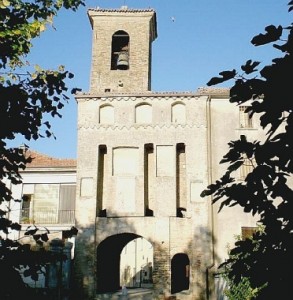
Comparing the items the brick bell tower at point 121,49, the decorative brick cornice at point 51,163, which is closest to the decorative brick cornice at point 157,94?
the brick bell tower at point 121,49

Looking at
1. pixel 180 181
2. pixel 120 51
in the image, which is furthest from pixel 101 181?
pixel 120 51

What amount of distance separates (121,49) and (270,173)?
2525 centimetres

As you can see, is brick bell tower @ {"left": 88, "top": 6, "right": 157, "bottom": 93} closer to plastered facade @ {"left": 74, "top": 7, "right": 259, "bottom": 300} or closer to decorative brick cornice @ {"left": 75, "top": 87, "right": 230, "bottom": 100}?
decorative brick cornice @ {"left": 75, "top": 87, "right": 230, "bottom": 100}

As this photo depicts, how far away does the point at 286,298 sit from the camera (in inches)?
132

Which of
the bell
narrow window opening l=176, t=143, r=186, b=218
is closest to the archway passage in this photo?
narrow window opening l=176, t=143, r=186, b=218

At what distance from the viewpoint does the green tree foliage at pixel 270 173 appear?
350cm

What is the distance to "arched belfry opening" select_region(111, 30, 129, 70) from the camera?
2665 cm

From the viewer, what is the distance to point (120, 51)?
2784 cm

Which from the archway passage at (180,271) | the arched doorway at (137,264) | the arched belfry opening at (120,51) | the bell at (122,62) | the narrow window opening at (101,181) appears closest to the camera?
the narrow window opening at (101,181)

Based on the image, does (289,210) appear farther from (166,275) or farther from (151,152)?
(151,152)

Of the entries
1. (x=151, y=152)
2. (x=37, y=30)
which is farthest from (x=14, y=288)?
(x=151, y=152)

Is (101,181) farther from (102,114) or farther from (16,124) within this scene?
(16,124)

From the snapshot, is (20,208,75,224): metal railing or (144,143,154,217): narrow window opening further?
(20,208,75,224): metal railing

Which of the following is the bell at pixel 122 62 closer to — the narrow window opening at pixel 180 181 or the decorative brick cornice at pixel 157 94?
the decorative brick cornice at pixel 157 94
